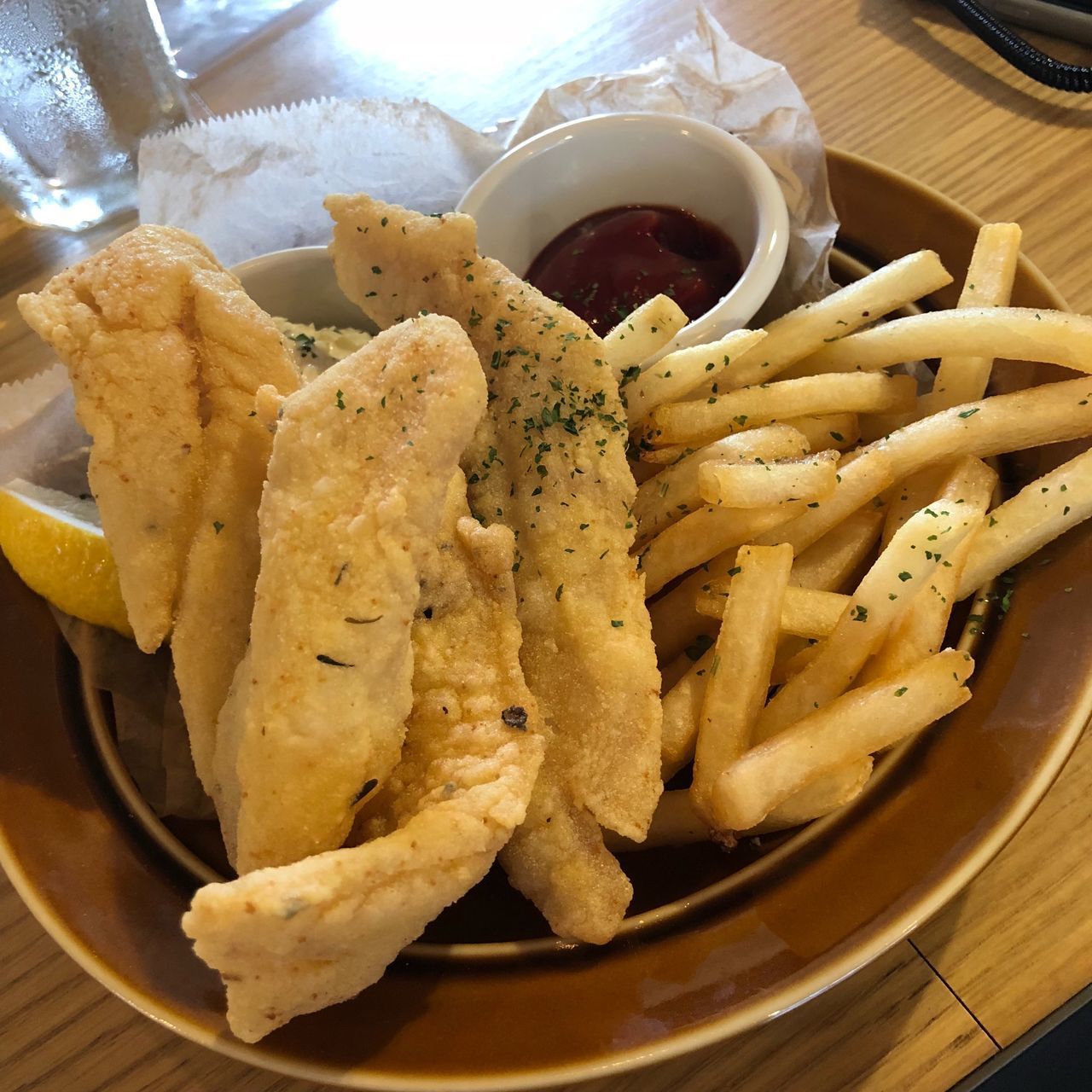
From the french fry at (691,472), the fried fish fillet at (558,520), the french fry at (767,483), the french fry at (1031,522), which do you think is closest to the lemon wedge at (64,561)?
the fried fish fillet at (558,520)

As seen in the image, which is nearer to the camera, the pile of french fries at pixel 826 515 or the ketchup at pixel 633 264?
the pile of french fries at pixel 826 515

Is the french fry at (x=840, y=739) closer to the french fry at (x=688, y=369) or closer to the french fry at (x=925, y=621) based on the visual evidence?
the french fry at (x=925, y=621)

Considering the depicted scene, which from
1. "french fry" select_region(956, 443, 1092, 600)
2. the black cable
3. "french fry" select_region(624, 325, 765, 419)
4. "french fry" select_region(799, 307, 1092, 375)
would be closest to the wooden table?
the black cable

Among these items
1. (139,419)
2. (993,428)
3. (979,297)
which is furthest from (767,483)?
(139,419)

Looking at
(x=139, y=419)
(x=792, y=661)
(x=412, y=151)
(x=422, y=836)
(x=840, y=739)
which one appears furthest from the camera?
(x=412, y=151)

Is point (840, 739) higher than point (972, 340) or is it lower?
lower

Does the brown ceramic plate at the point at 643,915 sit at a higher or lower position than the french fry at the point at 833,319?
lower

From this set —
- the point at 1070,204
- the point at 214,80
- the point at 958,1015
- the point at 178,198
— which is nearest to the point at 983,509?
the point at 958,1015

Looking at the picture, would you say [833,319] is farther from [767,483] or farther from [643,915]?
[643,915]
